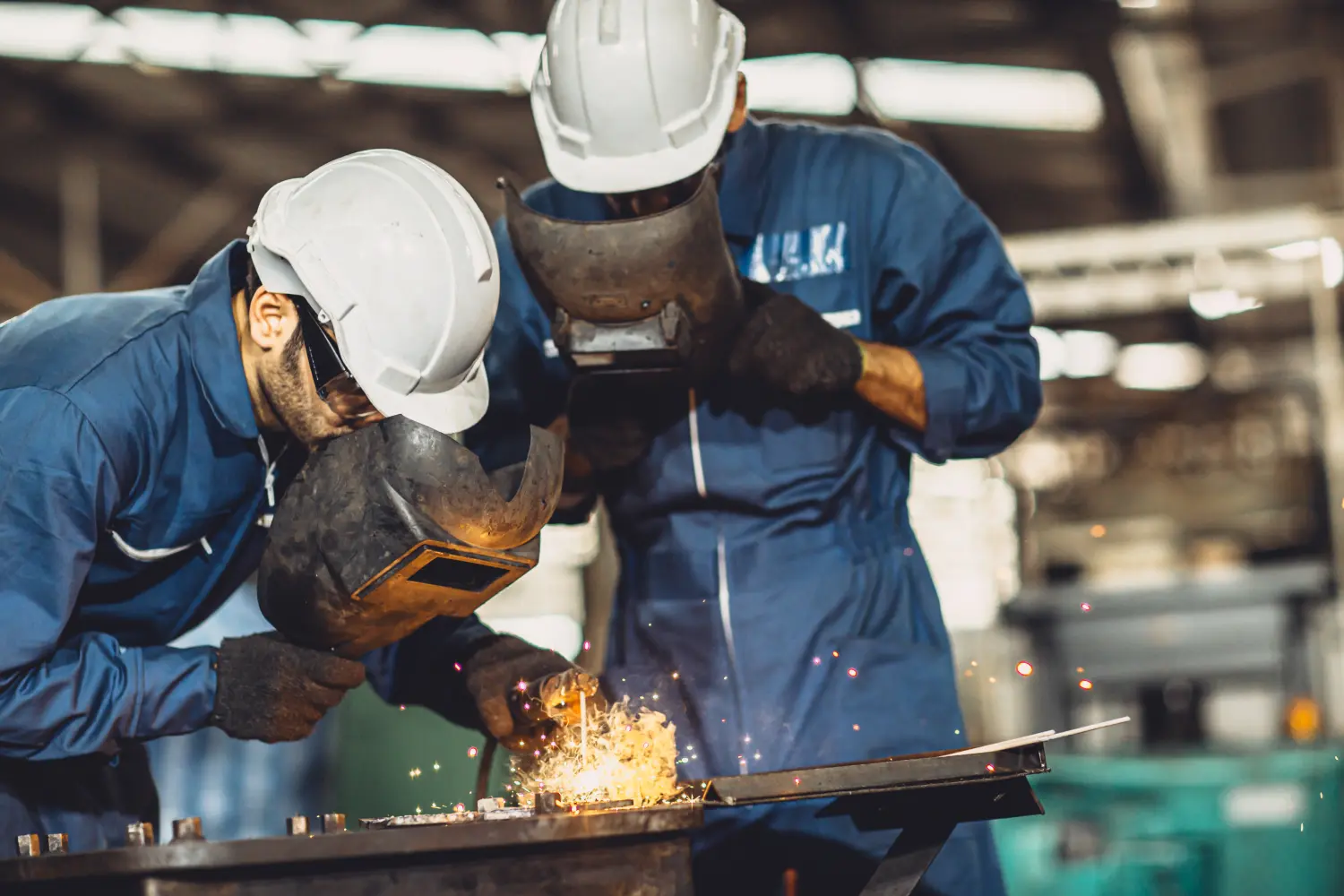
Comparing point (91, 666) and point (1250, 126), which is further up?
point (1250, 126)

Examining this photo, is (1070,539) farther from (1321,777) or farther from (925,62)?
(1321,777)

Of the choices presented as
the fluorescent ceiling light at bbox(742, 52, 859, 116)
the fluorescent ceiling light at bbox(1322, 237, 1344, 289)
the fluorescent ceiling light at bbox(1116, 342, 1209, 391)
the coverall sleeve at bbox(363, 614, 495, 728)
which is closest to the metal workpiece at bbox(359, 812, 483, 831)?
the coverall sleeve at bbox(363, 614, 495, 728)

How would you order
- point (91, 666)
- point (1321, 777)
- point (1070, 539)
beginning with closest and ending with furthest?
1. point (91, 666)
2. point (1321, 777)
3. point (1070, 539)

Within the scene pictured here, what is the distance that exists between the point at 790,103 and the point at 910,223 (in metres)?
5.56

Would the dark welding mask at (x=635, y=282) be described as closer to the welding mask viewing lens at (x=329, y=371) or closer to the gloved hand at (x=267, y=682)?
the welding mask viewing lens at (x=329, y=371)

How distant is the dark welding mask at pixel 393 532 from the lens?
185cm

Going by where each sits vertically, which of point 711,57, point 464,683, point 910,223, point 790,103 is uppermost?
point 790,103

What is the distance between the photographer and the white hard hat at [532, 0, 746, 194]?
2291 millimetres

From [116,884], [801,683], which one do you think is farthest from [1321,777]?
[116,884]

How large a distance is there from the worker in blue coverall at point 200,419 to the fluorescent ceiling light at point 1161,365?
448 inches

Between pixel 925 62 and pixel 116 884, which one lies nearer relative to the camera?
pixel 116 884

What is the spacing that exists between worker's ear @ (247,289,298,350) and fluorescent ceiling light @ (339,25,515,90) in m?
5.11

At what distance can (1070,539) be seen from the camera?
11.8m

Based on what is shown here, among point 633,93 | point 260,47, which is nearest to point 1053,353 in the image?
point 260,47
